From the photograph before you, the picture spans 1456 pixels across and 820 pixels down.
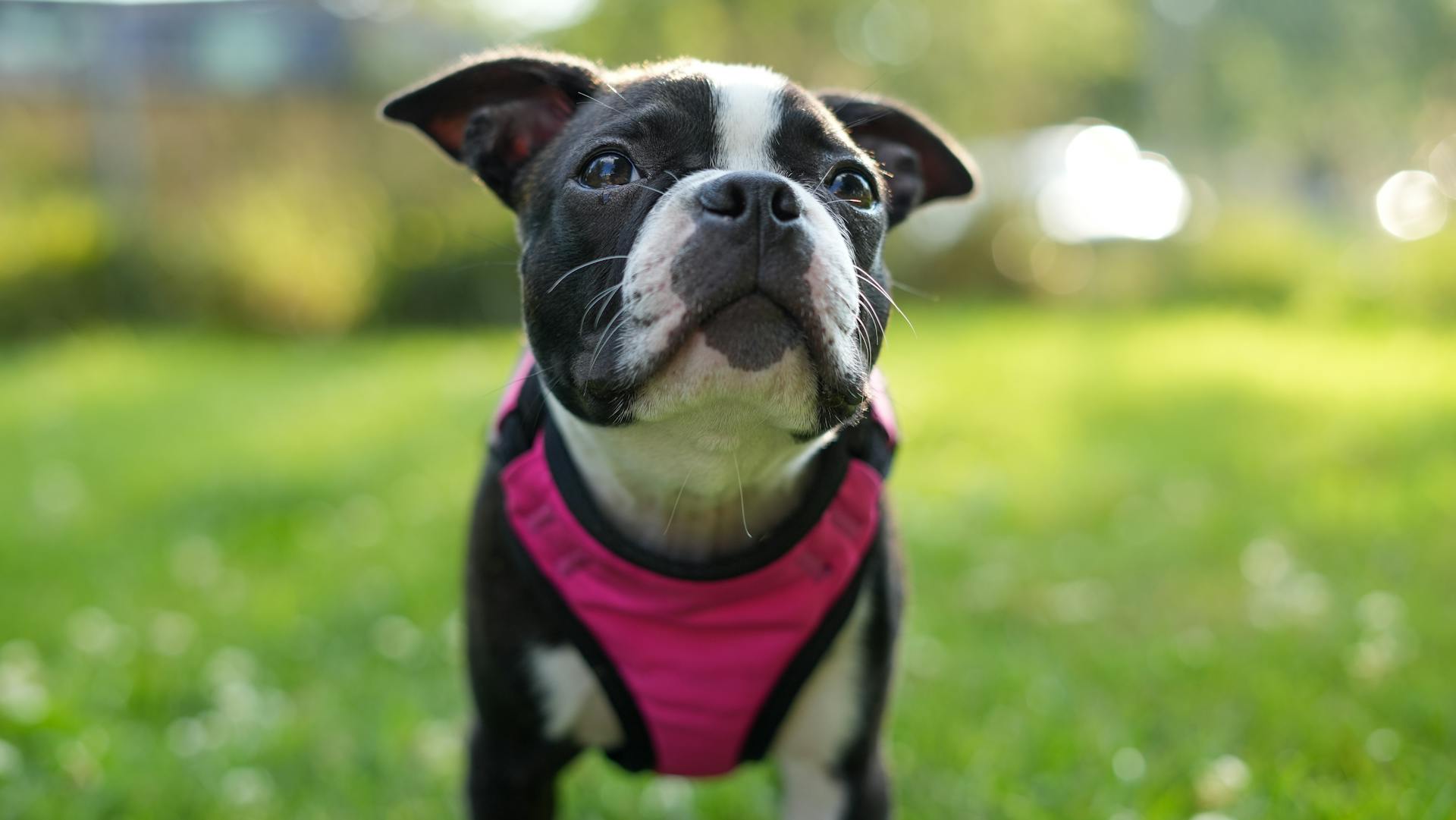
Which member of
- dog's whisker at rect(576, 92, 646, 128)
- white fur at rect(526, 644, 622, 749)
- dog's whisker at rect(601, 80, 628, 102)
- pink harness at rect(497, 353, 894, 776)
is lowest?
white fur at rect(526, 644, 622, 749)

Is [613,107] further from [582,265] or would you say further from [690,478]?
[690,478]

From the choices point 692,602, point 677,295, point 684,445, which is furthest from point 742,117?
point 692,602

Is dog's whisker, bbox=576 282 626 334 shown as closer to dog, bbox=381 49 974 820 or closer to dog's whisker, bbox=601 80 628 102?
dog, bbox=381 49 974 820

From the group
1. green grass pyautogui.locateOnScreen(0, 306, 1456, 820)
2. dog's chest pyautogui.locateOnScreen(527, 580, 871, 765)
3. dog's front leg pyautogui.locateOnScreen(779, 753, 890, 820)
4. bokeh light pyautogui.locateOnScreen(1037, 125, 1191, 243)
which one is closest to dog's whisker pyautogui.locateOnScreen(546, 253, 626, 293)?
dog's chest pyautogui.locateOnScreen(527, 580, 871, 765)

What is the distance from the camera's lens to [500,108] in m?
2.73

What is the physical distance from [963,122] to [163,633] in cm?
2134

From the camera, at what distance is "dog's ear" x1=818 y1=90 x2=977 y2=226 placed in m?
2.75

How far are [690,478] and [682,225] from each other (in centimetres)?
51

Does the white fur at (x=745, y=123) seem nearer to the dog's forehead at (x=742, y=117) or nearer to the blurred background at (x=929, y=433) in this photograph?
the dog's forehead at (x=742, y=117)

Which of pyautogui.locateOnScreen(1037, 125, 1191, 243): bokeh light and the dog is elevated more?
pyautogui.locateOnScreen(1037, 125, 1191, 243): bokeh light

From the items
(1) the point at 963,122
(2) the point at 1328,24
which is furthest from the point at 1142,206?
(1) the point at 963,122

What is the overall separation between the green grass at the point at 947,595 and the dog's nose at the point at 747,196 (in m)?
1.84

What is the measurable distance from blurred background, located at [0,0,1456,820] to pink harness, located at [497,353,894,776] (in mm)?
953

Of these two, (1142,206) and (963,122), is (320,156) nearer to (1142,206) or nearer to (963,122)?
(1142,206)
